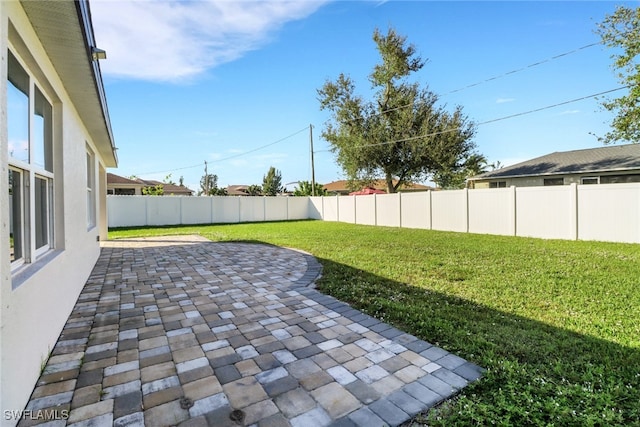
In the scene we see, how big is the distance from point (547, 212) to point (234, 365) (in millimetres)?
10871

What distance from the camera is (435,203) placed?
13.3m

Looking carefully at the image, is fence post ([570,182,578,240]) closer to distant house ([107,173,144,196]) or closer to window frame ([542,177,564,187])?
window frame ([542,177,564,187])

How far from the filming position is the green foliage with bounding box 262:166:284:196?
143 ft

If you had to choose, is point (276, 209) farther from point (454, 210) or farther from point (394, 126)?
point (454, 210)

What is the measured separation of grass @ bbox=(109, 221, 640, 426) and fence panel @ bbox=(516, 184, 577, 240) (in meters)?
1.84

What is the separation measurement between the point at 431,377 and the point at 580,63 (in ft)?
42.1

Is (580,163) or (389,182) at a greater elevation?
(580,163)

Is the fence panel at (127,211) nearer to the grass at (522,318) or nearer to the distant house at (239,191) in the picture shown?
the grass at (522,318)

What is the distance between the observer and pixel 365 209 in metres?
17.2

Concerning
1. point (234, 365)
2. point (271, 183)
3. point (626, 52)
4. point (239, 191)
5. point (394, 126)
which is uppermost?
point (626, 52)

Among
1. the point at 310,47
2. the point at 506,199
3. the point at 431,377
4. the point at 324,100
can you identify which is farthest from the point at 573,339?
the point at 324,100

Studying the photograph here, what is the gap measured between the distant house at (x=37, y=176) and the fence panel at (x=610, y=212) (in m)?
11.7

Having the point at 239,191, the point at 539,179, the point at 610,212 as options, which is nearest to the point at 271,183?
the point at 239,191

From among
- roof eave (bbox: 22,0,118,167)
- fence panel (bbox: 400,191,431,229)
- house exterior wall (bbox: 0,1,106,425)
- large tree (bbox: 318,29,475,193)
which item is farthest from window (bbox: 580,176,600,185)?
house exterior wall (bbox: 0,1,106,425)
